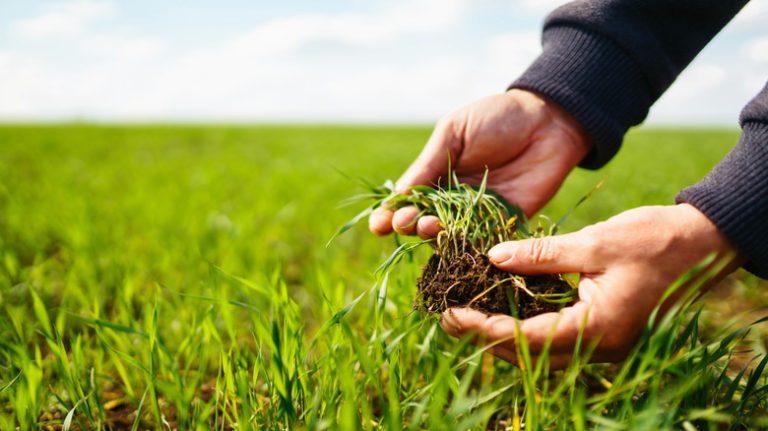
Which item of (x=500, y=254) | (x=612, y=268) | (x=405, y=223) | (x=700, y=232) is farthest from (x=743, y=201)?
(x=405, y=223)

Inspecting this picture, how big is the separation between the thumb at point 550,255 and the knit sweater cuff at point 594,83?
905 mm

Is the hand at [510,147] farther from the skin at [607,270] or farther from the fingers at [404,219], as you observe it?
the skin at [607,270]

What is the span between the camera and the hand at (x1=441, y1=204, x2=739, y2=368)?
134 centimetres

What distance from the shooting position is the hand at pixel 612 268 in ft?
4.41

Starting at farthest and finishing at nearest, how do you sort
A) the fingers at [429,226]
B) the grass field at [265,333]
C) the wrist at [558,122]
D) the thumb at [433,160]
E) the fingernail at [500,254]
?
the wrist at [558,122] < the thumb at [433,160] < the fingers at [429,226] < the fingernail at [500,254] < the grass field at [265,333]

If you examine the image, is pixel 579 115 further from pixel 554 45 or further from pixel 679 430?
pixel 679 430

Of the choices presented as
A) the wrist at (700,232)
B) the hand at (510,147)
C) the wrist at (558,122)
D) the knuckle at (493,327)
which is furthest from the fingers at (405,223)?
the wrist at (558,122)

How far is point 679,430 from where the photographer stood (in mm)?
1335

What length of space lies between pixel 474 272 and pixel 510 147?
85 centimetres

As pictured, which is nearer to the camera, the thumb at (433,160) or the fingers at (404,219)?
the fingers at (404,219)

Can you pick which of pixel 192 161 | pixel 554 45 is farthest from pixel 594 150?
pixel 192 161

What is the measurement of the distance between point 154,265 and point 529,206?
2067 millimetres

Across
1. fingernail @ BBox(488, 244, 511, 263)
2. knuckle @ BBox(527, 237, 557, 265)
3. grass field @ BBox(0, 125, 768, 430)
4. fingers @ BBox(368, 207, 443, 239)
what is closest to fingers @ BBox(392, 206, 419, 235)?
fingers @ BBox(368, 207, 443, 239)

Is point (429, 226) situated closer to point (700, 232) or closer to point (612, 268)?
point (612, 268)
